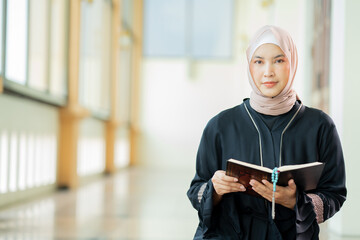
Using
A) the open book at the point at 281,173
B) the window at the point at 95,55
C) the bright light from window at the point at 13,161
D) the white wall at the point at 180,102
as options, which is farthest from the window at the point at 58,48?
the white wall at the point at 180,102

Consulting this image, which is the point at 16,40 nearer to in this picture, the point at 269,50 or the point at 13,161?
the point at 13,161

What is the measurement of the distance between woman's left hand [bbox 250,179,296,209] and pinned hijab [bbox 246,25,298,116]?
1.23ft

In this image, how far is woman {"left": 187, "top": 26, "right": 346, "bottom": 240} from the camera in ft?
6.95

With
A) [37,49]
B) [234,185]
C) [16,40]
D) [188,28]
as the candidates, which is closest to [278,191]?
[234,185]

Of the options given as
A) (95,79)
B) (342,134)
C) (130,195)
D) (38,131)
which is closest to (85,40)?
(95,79)

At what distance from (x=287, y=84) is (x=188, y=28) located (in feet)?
52.4

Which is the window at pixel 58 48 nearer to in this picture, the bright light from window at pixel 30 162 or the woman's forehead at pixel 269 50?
the bright light from window at pixel 30 162

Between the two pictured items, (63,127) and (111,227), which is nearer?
(111,227)

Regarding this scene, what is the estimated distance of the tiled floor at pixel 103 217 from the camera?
4.93m

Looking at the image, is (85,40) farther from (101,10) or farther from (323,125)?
(323,125)

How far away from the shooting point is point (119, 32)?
46.2 feet

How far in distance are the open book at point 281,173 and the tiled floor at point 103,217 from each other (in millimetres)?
2944

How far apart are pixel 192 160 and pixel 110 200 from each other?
988 centimetres

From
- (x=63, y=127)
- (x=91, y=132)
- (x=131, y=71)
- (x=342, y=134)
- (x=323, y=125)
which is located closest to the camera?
(x=323, y=125)
